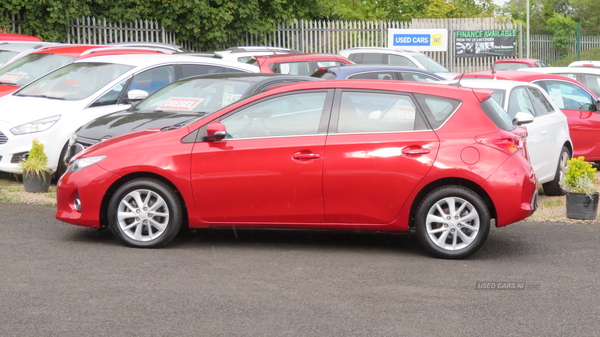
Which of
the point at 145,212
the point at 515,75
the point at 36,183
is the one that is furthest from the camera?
the point at 515,75

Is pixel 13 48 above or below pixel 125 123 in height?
above

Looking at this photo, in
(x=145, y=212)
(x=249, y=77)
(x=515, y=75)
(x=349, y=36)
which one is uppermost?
(x=349, y=36)

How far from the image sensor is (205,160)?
7242 millimetres

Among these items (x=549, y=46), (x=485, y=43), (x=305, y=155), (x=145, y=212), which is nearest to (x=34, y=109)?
(x=145, y=212)

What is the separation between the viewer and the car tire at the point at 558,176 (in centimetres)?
1082

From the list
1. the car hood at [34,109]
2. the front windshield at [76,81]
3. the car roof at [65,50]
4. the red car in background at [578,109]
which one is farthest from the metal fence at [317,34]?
the red car in background at [578,109]

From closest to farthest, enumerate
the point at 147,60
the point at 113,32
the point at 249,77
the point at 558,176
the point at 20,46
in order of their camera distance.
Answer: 1. the point at 249,77
2. the point at 558,176
3. the point at 147,60
4. the point at 20,46
5. the point at 113,32

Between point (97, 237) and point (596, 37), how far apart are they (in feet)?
121

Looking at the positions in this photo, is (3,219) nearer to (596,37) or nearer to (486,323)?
(486,323)

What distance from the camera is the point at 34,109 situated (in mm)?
10766

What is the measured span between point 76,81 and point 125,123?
220 cm

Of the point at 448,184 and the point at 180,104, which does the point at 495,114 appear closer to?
the point at 448,184

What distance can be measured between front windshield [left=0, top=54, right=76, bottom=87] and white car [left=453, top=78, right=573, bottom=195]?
700cm

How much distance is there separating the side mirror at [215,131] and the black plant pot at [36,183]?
3.68 m
